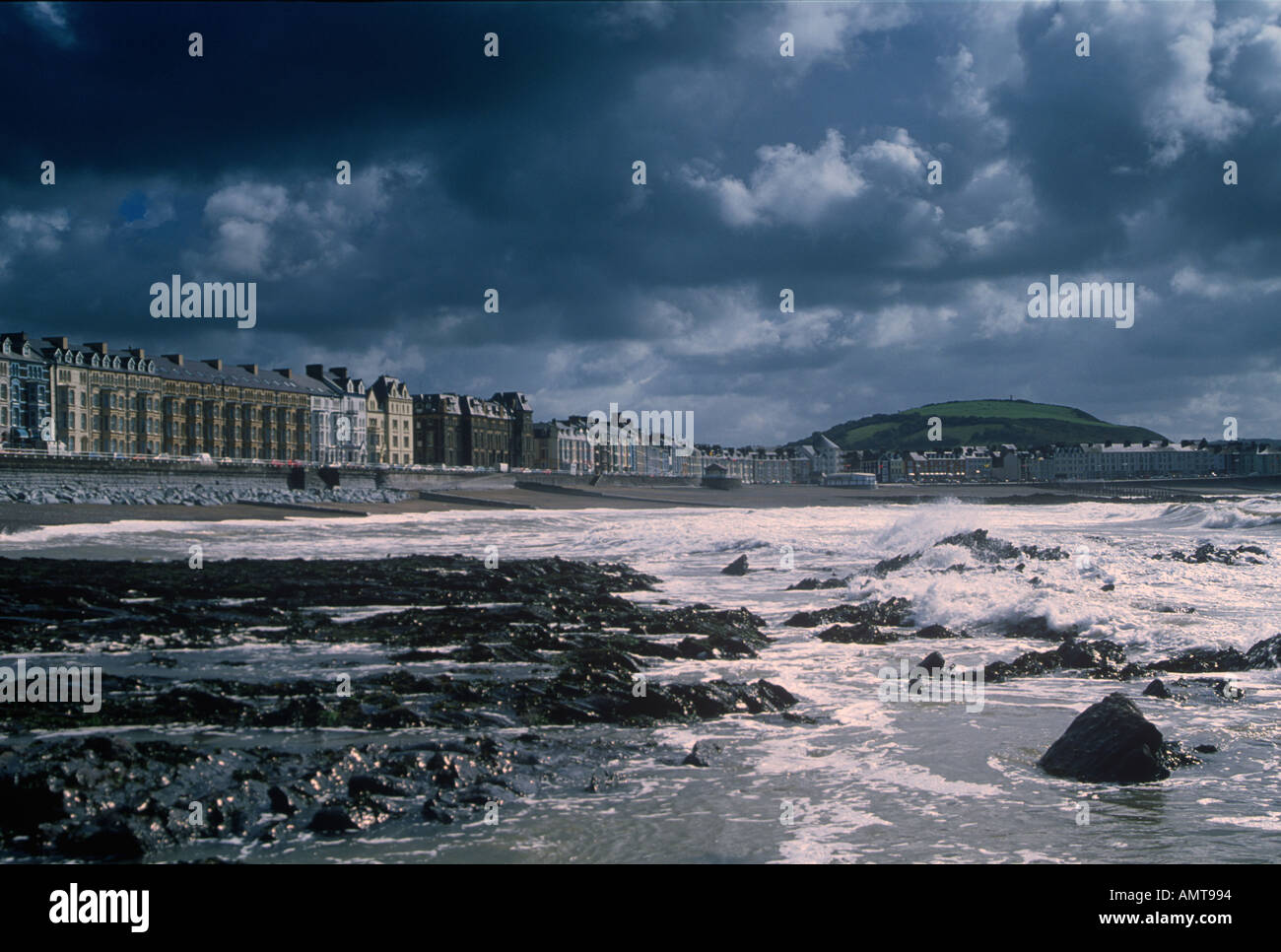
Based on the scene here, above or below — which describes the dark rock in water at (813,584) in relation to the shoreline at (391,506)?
below

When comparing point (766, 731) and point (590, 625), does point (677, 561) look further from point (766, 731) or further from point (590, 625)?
point (766, 731)

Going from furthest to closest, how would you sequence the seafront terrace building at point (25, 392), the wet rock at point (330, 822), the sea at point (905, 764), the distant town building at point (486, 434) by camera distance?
the distant town building at point (486, 434)
the seafront terrace building at point (25, 392)
the wet rock at point (330, 822)
the sea at point (905, 764)

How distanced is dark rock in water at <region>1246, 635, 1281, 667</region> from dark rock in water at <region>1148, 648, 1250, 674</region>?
0.27 ft

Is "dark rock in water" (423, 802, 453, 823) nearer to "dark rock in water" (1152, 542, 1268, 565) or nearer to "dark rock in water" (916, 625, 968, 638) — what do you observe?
"dark rock in water" (916, 625, 968, 638)

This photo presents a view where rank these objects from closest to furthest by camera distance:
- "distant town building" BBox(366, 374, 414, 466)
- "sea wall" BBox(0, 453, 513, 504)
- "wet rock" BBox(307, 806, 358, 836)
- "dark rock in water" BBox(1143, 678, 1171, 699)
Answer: "wet rock" BBox(307, 806, 358, 836) → "dark rock in water" BBox(1143, 678, 1171, 699) → "sea wall" BBox(0, 453, 513, 504) → "distant town building" BBox(366, 374, 414, 466)

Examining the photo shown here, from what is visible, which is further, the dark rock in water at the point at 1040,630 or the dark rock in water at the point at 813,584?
the dark rock in water at the point at 813,584

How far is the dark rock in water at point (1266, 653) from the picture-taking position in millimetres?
13477

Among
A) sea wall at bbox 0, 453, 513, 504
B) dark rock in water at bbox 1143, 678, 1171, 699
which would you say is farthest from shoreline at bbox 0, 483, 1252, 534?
dark rock in water at bbox 1143, 678, 1171, 699

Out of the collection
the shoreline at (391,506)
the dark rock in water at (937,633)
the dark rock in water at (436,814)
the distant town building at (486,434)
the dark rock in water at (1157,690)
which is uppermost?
the distant town building at (486,434)

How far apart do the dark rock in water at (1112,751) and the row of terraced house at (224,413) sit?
78.5 meters

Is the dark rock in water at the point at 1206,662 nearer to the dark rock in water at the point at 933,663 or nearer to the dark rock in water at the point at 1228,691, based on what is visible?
the dark rock in water at the point at 1228,691

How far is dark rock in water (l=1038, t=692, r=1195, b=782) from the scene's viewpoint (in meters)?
8.37

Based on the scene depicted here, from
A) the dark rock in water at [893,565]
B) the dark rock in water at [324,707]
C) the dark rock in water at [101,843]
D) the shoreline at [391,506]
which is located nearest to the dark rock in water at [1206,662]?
the dark rock in water at [324,707]
